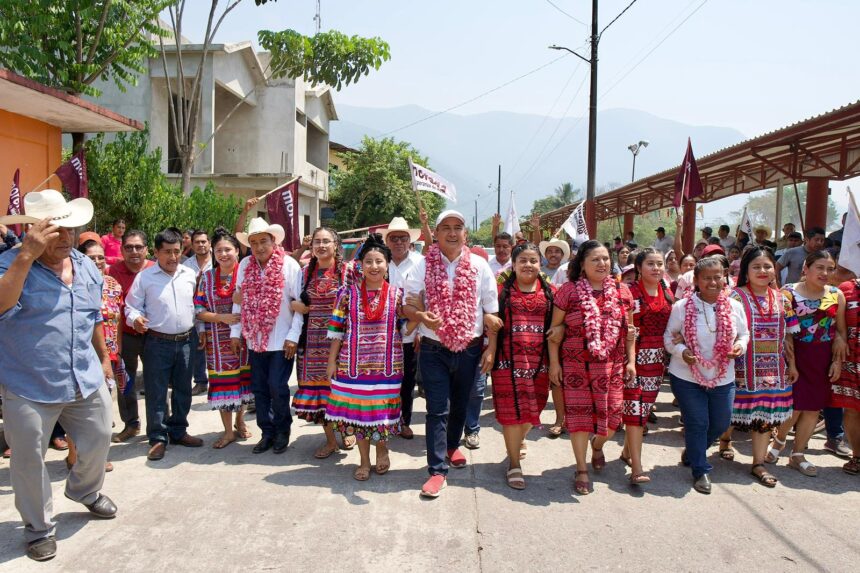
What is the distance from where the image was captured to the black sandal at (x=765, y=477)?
4399mm

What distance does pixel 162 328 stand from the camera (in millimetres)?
4828

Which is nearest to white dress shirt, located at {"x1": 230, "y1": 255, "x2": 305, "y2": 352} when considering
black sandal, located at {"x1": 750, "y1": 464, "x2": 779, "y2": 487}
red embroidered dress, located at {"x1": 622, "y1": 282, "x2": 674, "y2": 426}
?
red embroidered dress, located at {"x1": 622, "y1": 282, "x2": 674, "y2": 426}

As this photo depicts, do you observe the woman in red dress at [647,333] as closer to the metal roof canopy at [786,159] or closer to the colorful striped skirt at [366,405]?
the colorful striped skirt at [366,405]

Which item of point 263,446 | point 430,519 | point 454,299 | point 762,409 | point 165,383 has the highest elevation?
point 454,299

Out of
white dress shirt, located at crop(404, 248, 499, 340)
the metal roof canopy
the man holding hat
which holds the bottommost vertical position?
white dress shirt, located at crop(404, 248, 499, 340)

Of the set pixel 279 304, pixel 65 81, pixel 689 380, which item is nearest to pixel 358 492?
pixel 279 304

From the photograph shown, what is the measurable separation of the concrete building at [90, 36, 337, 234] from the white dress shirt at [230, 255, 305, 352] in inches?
460

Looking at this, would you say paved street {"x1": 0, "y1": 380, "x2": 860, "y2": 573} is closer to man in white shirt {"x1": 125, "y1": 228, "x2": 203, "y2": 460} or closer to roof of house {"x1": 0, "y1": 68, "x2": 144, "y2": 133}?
man in white shirt {"x1": 125, "y1": 228, "x2": 203, "y2": 460}

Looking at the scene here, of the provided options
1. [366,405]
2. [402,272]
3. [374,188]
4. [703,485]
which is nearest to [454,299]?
[366,405]

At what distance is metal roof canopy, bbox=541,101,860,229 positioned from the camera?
823 cm

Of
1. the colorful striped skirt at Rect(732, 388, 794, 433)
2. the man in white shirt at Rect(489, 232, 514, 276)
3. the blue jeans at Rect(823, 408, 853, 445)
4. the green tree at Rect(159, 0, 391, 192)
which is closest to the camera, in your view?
the colorful striped skirt at Rect(732, 388, 794, 433)

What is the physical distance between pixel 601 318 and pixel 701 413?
1039mm

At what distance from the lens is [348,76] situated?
1292cm

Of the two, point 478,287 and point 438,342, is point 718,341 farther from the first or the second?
point 438,342
